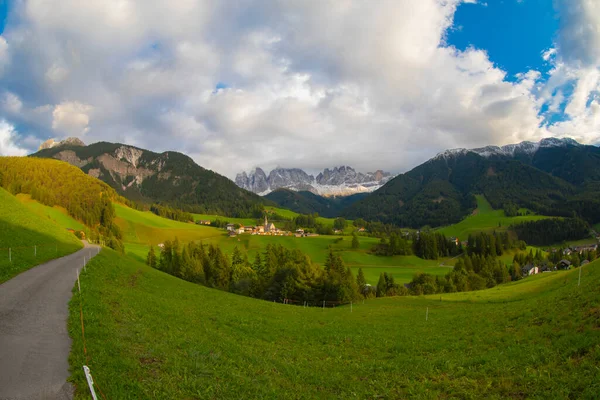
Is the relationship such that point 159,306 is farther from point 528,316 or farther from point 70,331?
point 528,316

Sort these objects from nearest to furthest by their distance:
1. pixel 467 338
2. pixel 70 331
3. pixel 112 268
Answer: pixel 70 331 < pixel 467 338 < pixel 112 268

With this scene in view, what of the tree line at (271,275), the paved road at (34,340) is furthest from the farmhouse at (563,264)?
the paved road at (34,340)

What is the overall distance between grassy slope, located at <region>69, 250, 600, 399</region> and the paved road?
46 centimetres

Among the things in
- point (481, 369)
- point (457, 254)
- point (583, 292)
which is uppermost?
point (583, 292)

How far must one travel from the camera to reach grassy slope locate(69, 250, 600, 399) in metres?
9.07

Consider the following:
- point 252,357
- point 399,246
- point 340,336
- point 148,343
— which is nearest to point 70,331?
point 148,343

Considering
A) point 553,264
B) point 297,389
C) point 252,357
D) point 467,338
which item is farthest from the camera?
point 553,264

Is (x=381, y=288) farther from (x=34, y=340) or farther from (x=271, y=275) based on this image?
(x=34, y=340)

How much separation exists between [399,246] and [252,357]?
442 feet

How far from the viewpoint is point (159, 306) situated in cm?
2091

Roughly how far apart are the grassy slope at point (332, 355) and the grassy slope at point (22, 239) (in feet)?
36.0

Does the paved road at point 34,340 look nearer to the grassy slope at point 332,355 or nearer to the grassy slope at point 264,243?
the grassy slope at point 332,355

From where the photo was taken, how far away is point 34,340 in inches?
440

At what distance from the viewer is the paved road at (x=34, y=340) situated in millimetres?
8109
